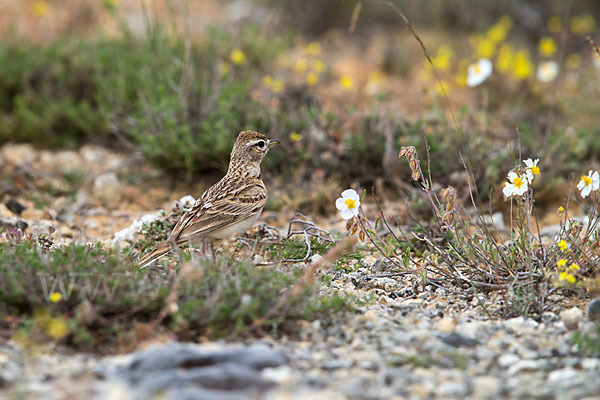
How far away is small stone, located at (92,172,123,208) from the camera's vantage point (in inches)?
263

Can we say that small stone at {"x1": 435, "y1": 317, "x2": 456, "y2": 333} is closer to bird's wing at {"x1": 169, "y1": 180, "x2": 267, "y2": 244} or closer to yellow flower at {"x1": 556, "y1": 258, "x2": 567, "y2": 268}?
yellow flower at {"x1": 556, "y1": 258, "x2": 567, "y2": 268}

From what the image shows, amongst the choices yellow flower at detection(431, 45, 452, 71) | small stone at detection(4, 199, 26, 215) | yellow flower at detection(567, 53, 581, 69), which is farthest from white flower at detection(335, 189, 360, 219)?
yellow flower at detection(567, 53, 581, 69)

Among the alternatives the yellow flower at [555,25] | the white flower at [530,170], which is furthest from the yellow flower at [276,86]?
the yellow flower at [555,25]

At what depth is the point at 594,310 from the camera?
3691mm

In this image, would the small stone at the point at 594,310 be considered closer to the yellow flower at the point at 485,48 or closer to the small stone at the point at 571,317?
the small stone at the point at 571,317

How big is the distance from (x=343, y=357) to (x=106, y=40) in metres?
6.61

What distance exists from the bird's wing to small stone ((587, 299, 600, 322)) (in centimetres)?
221

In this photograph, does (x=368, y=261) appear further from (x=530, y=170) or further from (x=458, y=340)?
(x=458, y=340)

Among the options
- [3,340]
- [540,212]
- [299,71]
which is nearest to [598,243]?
[540,212]

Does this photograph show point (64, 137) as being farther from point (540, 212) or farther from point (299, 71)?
point (540, 212)

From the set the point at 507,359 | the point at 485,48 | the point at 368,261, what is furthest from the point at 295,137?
the point at 485,48

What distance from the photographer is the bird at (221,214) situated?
4.66 metres

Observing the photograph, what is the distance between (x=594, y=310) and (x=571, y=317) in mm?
122

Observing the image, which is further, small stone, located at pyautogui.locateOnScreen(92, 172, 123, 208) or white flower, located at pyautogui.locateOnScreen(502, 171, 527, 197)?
small stone, located at pyautogui.locateOnScreen(92, 172, 123, 208)
